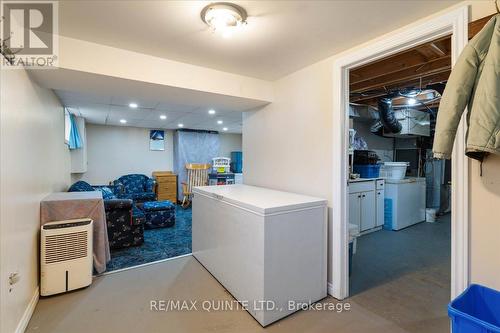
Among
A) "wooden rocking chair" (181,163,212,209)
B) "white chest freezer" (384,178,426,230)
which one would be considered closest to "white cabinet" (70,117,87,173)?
"wooden rocking chair" (181,163,212,209)

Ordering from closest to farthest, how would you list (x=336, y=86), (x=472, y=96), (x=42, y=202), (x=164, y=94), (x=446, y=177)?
(x=472, y=96) < (x=336, y=86) < (x=42, y=202) < (x=164, y=94) < (x=446, y=177)

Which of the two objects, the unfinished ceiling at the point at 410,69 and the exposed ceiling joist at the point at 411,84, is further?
the exposed ceiling joist at the point at 411,84

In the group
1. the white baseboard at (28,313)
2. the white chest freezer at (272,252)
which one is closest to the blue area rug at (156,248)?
the white baseboard at (28,313)

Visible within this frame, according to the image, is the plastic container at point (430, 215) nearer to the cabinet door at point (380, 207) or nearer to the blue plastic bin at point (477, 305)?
the cabinet door at point (380, 207)

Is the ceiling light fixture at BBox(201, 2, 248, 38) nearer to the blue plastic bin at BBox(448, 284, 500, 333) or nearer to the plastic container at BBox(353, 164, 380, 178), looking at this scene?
the blue plastic bin at BBox(448, 284, 500, 333)

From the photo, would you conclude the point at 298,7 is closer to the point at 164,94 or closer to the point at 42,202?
the point at 164,94

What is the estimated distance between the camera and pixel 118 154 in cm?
642

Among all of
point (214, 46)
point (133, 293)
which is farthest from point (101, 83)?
point (133, 293)

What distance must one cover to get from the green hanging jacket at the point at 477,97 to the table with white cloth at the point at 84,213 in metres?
2.99

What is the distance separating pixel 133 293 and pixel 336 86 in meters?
2.68

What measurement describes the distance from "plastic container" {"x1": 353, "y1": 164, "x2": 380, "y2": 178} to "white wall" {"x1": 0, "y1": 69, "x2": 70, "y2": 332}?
441cm

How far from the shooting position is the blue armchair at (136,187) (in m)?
5.58

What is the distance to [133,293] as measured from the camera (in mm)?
2266

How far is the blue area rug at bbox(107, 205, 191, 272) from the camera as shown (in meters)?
2.99
